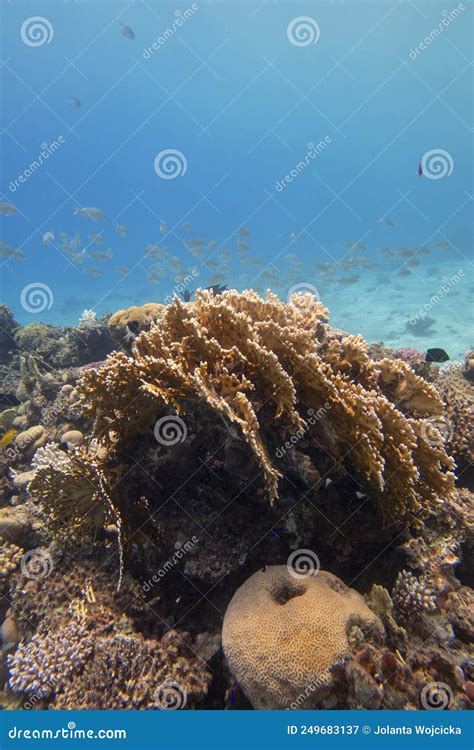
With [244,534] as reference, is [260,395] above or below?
above

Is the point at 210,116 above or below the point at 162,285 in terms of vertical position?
above

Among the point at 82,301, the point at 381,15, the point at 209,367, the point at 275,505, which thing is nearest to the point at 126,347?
the point at 209,367

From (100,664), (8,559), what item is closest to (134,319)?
(8,559)

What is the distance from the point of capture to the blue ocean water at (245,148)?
43.3 m

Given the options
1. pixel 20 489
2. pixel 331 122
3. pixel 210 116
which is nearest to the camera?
pixel 20 489

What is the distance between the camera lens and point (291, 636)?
2807 mm

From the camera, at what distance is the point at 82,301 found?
61.7 meters

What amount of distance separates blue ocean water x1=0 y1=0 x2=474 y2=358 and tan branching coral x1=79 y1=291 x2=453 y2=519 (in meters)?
18.1

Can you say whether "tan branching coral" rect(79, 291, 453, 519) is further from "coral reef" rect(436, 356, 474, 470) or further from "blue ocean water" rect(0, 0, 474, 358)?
"blue ocean water" rect(0, 0, 474, 358)

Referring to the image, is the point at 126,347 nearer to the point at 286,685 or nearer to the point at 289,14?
the point at 286,685

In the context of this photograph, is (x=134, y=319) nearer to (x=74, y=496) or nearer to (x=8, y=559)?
(x=74, y=496)

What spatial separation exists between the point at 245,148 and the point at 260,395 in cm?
17035

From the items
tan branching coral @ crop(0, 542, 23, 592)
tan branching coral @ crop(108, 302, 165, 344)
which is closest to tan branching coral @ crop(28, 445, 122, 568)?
tan branching coral @ crop(0, 542, 23, 592)

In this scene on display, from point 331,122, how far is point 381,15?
209 feet
